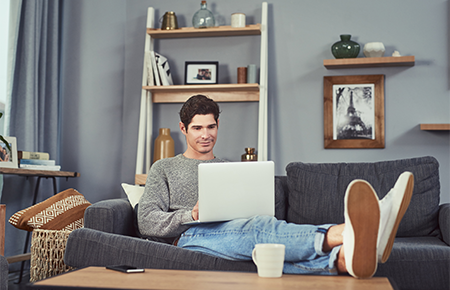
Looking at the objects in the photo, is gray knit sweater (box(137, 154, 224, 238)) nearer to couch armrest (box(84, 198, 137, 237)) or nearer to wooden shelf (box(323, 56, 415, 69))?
couch armrest (box(84, 198, 137, 237))

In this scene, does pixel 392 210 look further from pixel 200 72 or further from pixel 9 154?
pixel 200 72

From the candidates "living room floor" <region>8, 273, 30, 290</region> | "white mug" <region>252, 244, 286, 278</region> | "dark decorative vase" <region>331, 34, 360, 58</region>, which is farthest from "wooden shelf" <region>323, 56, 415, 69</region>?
"living room floor" <region>8, 273, 30, 290</region>

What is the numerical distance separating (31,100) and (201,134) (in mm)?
1401

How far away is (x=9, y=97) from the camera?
8.80 feet

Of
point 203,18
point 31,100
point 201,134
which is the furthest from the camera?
point 203,18

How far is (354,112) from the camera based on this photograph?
10.4 ft

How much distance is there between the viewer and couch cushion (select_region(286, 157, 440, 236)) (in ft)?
6.46

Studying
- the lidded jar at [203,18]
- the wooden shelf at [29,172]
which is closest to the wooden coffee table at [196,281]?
the wooden shelf at [29,172]

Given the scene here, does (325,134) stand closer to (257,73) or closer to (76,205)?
(257,73)

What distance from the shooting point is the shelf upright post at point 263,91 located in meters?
3.15

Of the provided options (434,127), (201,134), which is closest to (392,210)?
(201,134)

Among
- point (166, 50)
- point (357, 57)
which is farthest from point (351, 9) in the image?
point (166, 50)

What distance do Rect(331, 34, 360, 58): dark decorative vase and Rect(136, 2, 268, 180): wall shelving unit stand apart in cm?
53

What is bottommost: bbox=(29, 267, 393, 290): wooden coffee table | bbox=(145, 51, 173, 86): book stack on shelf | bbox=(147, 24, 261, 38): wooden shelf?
bbox=(29, 267, 393, 290): wooden coffee table
